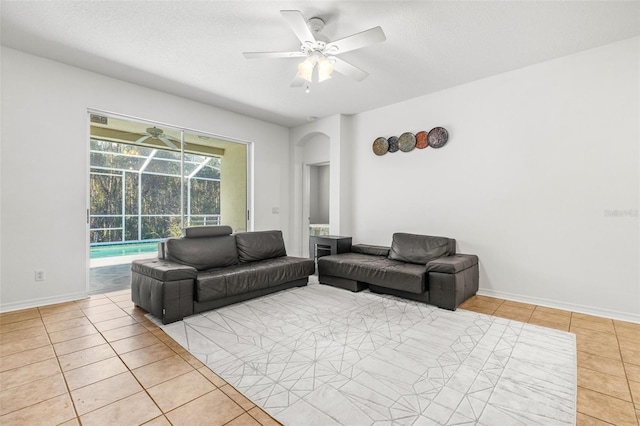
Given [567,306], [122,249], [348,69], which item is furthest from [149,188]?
[567,306]

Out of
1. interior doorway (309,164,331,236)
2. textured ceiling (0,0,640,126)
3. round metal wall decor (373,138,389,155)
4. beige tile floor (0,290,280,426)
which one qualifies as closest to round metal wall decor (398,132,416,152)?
round metal wall decor (373,138,389,155)

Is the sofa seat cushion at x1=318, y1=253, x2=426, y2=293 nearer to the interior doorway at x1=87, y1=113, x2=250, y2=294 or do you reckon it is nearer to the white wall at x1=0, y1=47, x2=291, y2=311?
the interior doorway at x1=87, y1=113, x2=250, y2=294

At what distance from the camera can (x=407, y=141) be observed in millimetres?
4656

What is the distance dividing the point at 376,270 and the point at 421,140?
2.19 m

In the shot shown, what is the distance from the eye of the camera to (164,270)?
2.88 meters

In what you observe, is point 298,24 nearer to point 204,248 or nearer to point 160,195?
point 204,248

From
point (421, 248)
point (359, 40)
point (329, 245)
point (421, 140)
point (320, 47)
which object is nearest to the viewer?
point (359, 40)

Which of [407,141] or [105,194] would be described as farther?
[407,141]

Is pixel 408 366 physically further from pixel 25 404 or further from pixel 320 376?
pixel 25 404

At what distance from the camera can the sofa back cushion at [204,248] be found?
11.5 feet

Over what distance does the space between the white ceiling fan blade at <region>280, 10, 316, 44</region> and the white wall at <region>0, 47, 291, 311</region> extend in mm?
2943

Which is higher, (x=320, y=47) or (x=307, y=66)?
(x=320, y=47)

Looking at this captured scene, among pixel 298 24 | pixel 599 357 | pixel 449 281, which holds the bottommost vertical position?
pixel 599 357

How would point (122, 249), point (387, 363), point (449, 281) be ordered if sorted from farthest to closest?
point (122, 249) < point (449, 281) < point (387, 363)
